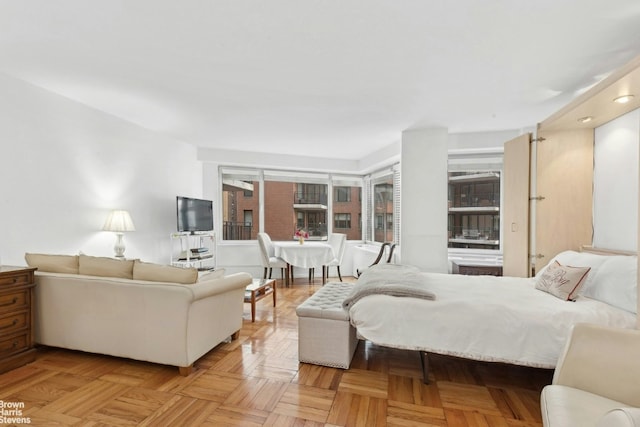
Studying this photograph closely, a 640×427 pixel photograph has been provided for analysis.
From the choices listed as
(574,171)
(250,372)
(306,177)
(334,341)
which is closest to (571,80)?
(574,171)

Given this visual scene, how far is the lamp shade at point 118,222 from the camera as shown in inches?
144

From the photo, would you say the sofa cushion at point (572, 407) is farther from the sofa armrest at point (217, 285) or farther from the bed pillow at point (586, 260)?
the sofa armrest at point (217, 285)

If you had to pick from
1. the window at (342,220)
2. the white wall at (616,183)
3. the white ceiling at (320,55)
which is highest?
the white ceiling at (320,55)

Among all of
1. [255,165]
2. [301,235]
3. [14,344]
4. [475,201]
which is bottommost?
[14,344]

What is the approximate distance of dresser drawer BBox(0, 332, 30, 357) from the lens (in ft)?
7.64

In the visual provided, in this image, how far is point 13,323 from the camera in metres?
2.40

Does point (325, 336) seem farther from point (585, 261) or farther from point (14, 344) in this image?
point (14, 344)

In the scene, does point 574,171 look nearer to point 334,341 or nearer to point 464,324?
point 464,324

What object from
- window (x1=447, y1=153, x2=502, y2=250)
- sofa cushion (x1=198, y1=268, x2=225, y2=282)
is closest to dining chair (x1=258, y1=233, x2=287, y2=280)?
sofa cushion (x1=198, y1=268, x2=225, y2=282)

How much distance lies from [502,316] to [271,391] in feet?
5.21

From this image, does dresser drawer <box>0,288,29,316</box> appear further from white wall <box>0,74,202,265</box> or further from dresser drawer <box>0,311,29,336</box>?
white wall <box>0,74,202,265</box>

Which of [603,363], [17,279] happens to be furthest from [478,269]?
[17,279]

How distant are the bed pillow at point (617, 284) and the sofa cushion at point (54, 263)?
13.2 feet

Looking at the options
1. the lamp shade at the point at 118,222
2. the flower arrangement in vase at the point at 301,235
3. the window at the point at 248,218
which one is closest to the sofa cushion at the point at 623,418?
the lamp shade at the point at 118,222
